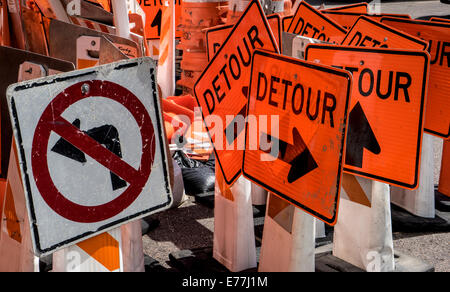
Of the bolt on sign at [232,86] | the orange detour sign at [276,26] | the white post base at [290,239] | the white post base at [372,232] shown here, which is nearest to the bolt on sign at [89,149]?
the white post base at [290,239]

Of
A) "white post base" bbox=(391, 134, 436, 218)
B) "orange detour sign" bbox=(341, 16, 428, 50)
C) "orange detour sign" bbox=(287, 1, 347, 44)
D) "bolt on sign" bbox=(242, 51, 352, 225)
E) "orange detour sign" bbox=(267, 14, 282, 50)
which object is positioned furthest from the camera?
"white post base" bbox=(391, 134, 436, 218)

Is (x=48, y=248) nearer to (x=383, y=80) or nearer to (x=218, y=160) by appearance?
(x=218, y=160)

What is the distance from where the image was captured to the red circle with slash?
253 centimetres

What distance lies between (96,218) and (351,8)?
372 centimetres

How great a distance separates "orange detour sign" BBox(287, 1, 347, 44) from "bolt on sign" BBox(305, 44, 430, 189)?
1190 mm

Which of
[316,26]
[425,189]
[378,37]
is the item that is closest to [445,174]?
[425,189]

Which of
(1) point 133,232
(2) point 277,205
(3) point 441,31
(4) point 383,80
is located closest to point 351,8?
(3) point 441,31

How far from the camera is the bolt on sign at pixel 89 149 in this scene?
251 cm

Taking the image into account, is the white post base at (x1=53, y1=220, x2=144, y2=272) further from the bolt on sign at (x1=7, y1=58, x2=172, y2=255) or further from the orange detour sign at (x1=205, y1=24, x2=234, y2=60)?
the orange detour sign at (x1=205, y1=24, x2=234, y2=60)

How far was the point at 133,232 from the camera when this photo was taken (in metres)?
3.84

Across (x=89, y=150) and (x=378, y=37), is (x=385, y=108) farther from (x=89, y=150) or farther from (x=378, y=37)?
(x=89, y=150)

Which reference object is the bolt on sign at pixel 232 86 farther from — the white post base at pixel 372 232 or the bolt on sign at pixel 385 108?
the white post base at pixel 372 232

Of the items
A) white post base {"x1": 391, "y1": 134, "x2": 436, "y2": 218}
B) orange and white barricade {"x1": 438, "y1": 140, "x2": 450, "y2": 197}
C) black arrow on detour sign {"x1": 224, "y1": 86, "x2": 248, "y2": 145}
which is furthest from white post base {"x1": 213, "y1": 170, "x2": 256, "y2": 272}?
orange and white barricade {"x1": 438, "y1": 140, "x2": 450, "y2": 197}

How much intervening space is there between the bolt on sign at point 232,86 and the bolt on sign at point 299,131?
19 centimetres
